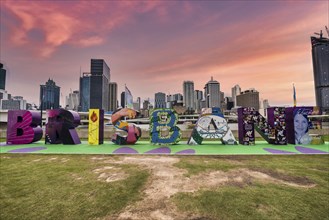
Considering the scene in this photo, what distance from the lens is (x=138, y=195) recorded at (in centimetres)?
545

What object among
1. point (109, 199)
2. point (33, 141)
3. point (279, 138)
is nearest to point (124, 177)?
point (109, 199)

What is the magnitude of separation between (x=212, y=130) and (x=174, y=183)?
11.4 meters

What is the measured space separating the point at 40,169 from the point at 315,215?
33.8 ft

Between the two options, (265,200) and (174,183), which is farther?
(174,183)

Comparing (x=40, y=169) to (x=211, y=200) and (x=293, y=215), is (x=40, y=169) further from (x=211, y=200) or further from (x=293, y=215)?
(x=293, y=215)

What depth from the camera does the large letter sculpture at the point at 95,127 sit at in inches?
687

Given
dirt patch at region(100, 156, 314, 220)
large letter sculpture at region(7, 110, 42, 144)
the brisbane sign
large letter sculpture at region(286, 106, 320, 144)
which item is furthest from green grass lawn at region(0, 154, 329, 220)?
large letter sculpture at region(7, 110, 42, 144)

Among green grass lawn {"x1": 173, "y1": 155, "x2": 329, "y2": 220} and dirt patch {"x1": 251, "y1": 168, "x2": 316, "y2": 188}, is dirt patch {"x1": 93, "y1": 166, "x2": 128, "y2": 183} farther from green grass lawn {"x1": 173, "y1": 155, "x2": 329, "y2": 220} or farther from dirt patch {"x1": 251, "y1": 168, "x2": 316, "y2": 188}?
dirt patch {"x1": 251, "y1": 168, "x2": 316, "y2": 188}

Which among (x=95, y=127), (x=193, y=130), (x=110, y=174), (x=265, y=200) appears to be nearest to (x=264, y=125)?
(x=193, y=130)

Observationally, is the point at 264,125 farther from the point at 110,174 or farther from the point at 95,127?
the point at 95,127

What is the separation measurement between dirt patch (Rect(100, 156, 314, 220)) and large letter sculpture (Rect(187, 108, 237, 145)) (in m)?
8.61

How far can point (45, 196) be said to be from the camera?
542 cm

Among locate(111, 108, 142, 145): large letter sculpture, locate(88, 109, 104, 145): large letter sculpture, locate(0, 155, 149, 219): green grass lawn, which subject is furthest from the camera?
locate(88, 109, 104, 145): large letter sculpture

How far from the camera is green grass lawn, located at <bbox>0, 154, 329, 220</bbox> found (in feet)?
14.5
